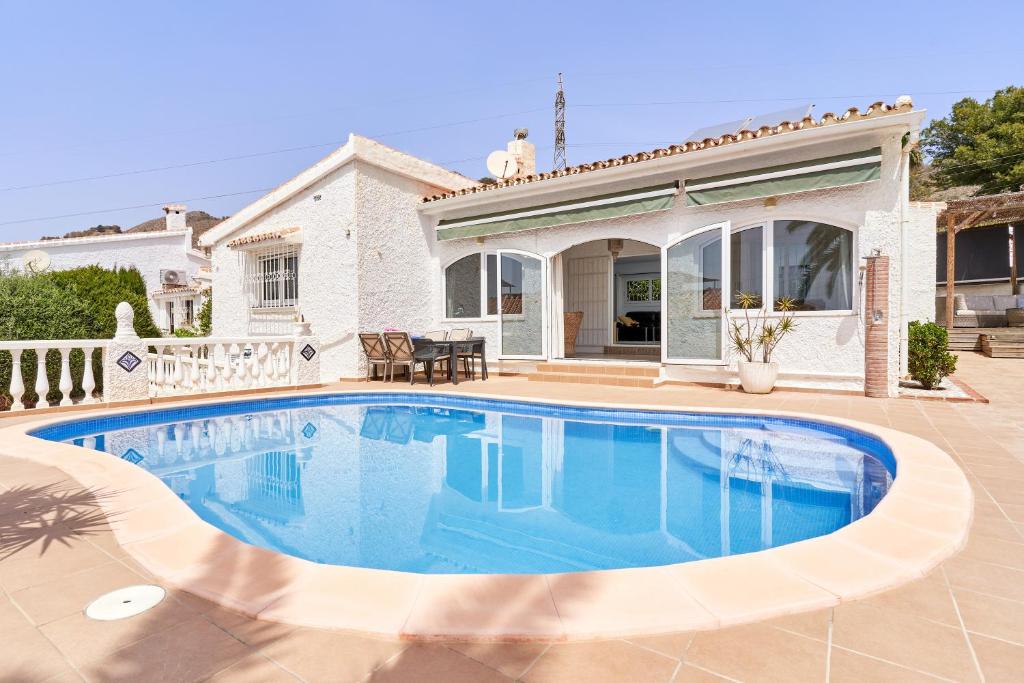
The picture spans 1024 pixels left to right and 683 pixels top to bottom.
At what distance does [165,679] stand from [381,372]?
33.4 feet

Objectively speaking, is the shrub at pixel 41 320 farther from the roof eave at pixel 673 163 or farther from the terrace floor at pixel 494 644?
the terrace floor at pixel 494 644

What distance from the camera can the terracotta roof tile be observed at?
24.2 feet

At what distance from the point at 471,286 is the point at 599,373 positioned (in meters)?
4.09

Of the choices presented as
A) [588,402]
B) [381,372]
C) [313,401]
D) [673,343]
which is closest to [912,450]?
[588,402]

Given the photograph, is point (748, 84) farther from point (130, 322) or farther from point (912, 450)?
point (130, 322)

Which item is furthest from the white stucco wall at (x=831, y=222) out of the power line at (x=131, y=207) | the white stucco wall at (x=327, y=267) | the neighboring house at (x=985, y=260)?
the power line at (x=131, y=207)

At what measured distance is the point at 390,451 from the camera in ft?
20.7

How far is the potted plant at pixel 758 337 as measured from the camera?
8.46 m

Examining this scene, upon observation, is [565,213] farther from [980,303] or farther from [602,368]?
[980,303]

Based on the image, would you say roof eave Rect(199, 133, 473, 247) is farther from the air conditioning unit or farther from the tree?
the tree

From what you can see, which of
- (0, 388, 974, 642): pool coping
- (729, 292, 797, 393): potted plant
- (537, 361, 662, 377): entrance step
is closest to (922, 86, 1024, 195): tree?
(729, 292, 797, 393): potted plant

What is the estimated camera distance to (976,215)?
51.8 ft

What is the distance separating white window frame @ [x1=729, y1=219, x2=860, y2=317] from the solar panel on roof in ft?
5.44

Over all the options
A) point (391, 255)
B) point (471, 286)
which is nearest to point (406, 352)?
point (391, 255)
